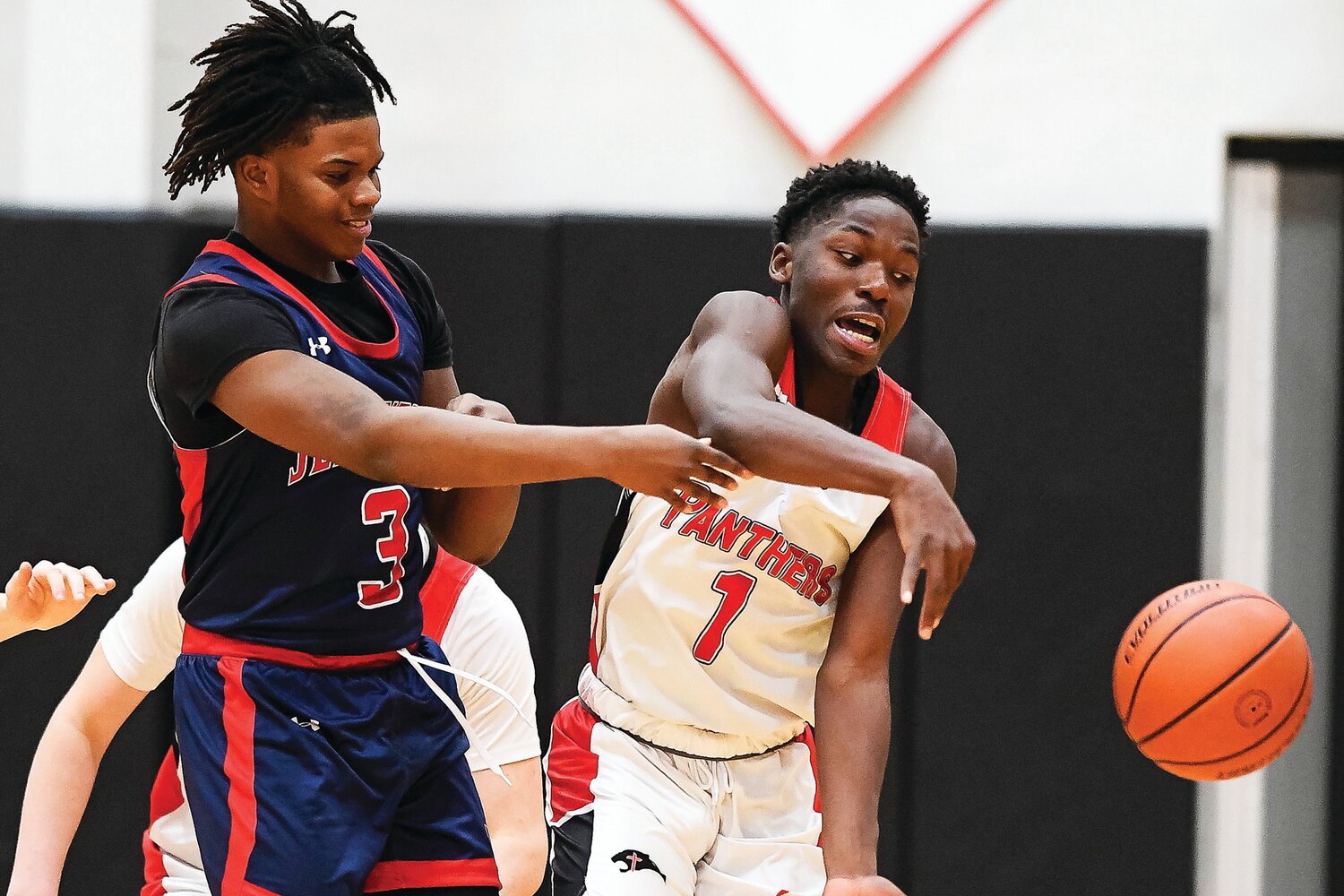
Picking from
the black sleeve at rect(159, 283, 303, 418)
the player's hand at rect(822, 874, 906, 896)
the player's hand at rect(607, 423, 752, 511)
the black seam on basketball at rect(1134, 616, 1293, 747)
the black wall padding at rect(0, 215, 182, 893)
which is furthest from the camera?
the black wall padding at rect(0, 215, 182, 893)

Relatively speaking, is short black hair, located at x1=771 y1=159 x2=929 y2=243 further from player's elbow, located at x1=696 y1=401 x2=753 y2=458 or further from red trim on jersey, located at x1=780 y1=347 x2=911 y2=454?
player's elbow, located at x1=696 y1=401 x2=753 y2=458

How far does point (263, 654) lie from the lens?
222cm

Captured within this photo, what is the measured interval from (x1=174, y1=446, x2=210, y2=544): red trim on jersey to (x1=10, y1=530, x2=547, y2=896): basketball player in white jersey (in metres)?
0.35

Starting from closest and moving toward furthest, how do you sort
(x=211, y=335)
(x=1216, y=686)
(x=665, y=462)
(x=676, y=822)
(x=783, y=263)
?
(x=665, y=462) → (x=211, y=335) → (x=676, y=822) → (x=783, y=263) → (x=1216, y=686)

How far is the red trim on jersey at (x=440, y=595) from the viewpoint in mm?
3262

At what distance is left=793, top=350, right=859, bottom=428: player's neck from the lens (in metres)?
2.84

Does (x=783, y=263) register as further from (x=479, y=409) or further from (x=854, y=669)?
(x=479, y=409)

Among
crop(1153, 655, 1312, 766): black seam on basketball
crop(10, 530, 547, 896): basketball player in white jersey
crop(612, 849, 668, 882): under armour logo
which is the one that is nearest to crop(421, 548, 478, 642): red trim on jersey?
crop(10, 530, 547, 896): basketball player in white jersey

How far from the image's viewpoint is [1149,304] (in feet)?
15.8

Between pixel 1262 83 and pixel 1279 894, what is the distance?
2.69 m

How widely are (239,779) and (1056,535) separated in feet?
10.6

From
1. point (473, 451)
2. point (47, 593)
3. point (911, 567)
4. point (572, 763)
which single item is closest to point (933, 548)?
point (911, 567)

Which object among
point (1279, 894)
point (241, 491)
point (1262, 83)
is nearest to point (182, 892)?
point (241, 491)

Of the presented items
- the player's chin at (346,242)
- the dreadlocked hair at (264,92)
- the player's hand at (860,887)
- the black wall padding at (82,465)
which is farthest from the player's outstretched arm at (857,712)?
the black wall padding at (82,465)
